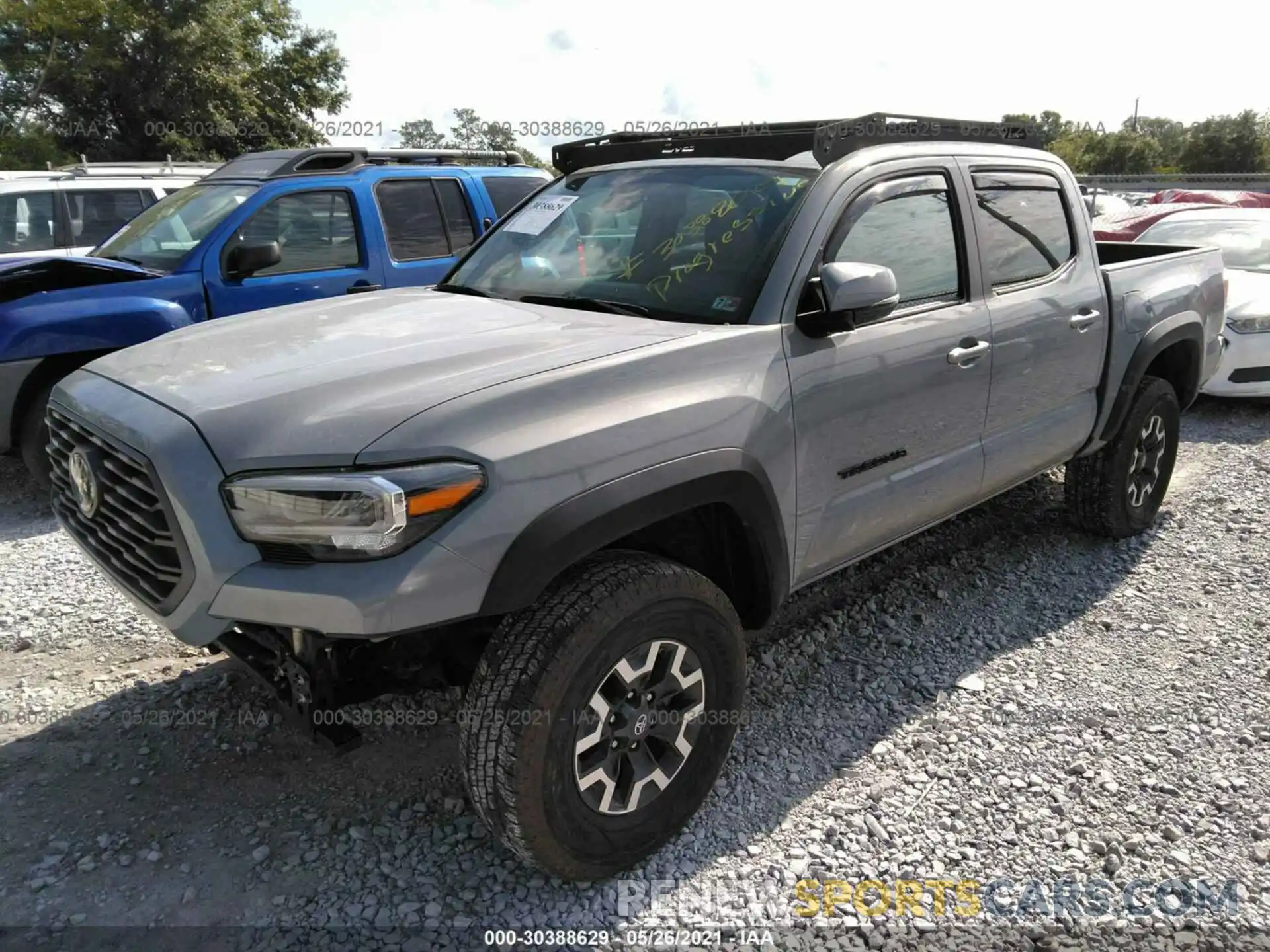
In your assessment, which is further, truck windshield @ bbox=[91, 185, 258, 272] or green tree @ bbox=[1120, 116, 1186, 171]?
green tree @ bbox=[1120, 116, 1186, 171]

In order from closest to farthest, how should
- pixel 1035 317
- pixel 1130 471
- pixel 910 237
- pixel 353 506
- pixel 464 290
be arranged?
pixel 353 506, pixel 910 237, pixel 464 290, pixel 1035 317, pixel 1130 471

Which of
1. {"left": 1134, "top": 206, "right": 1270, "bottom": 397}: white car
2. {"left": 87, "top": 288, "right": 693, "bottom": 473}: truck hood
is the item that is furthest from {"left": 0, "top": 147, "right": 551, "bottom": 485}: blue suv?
{"left": 1134, "top": 206, "right": 1270, "bottom": 397}: white car

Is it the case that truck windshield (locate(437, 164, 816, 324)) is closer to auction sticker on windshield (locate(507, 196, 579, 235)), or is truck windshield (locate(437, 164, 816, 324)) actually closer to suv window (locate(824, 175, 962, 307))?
auction sticker on windshield (locate(507, 196, 579, 235))

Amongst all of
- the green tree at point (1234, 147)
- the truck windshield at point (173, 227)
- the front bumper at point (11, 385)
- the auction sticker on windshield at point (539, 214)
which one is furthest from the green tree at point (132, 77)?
the green tree at point (1234, 147)

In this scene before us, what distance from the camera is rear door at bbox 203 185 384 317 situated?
5801mm

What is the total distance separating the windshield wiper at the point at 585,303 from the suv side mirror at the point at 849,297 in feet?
1.71

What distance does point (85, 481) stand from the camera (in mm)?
2570

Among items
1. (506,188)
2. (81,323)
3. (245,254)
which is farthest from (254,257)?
(506,188)

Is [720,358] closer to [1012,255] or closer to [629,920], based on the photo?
[629,920]

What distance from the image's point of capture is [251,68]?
2730 centimetres

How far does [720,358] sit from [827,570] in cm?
93

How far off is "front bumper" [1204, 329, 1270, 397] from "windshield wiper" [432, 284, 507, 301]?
627 cm

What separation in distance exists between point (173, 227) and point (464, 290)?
3.67 meters

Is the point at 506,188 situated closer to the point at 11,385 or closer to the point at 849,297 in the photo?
the point at 11,385
